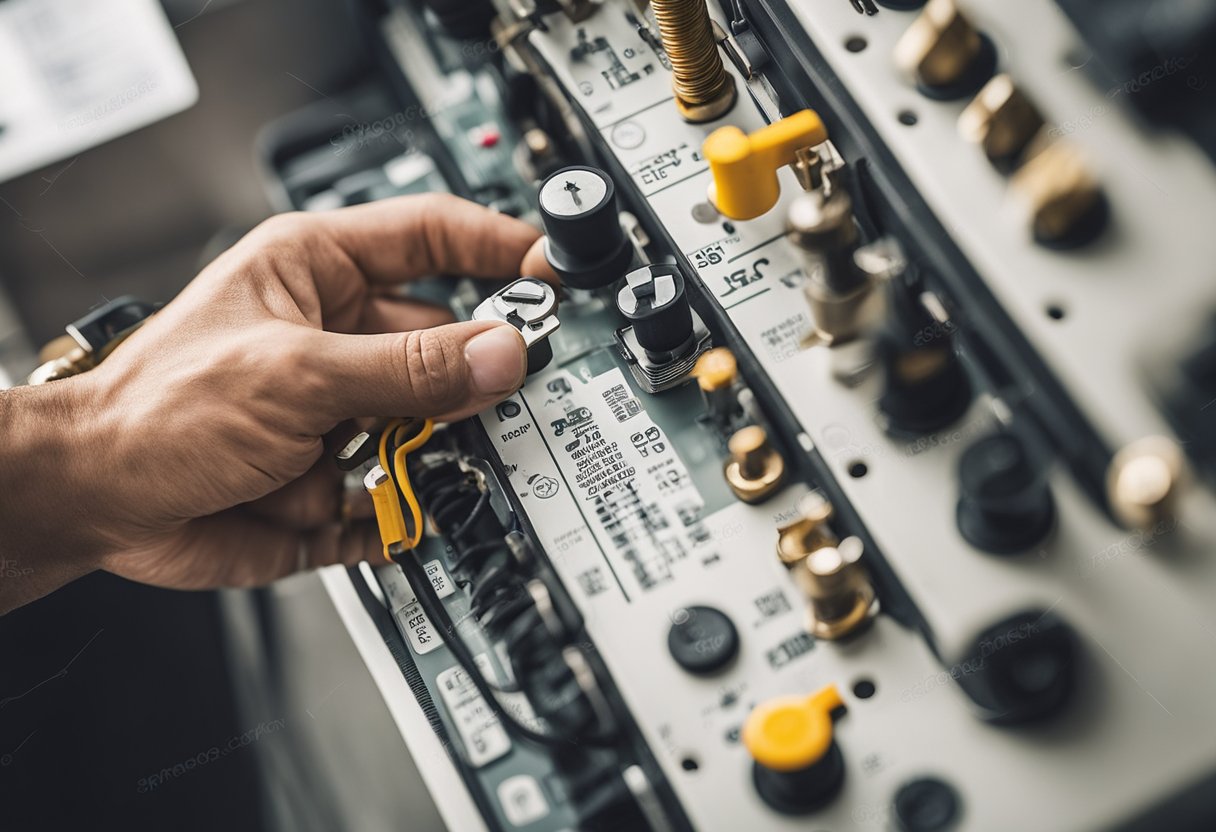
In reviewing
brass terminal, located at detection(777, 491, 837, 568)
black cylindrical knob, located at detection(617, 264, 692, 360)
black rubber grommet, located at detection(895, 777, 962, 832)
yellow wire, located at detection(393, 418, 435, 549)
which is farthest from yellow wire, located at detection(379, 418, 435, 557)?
black rubber grommet, located at detection(895, 777, 962, 832)

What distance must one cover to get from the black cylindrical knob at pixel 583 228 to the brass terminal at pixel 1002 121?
0.33m

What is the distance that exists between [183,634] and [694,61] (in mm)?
1054

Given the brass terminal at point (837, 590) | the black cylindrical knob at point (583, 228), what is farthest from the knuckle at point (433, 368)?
the brass terminal at point (837, 590)

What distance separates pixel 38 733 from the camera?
4.98 feet

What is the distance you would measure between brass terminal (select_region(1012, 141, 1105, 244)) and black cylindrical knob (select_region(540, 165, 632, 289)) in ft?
1.22

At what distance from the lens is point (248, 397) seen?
44.9 inches

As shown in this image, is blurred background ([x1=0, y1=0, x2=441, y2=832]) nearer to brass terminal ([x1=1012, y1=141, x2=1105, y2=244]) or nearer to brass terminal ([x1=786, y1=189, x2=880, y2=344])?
brass terminal ([x1=786, y1=189, x2=880, y2=344])

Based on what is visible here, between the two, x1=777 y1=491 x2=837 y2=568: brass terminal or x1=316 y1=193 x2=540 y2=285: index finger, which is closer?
x1=777 y1=491 x2=837 y2=568: brass terminal

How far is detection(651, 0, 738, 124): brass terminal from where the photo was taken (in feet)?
3.57

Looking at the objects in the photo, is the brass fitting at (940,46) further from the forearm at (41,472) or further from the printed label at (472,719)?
the forearm at (41,472)

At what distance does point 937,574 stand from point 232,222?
1.39 meters

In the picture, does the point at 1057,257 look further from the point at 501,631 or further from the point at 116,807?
the point at 116,807

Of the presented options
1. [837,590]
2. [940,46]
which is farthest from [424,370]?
[940,46]

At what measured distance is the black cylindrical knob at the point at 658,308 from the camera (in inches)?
42.2
